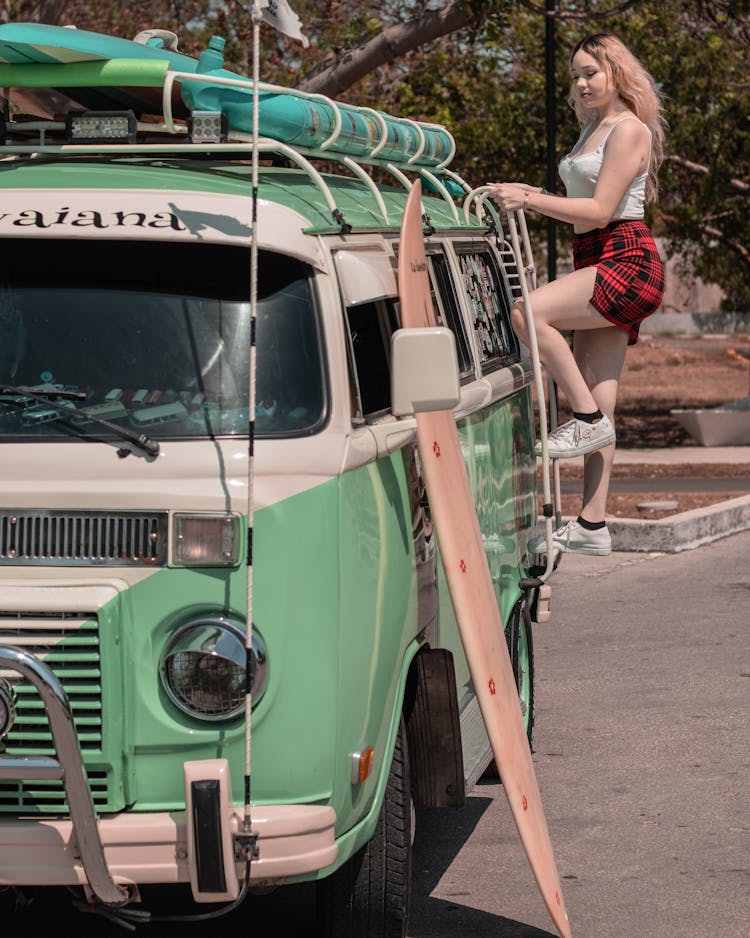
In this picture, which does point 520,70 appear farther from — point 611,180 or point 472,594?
point 472,594

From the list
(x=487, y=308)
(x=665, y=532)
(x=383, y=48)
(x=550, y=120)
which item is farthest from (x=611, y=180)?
(x=550, y=120)

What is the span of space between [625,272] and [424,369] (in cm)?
246

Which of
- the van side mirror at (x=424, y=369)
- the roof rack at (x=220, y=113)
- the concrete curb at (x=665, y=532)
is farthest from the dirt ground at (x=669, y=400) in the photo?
the van side mirror at (x=424, y=369)

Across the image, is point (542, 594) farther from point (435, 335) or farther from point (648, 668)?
point (435, 335)

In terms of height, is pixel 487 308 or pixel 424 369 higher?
pixel 424 369

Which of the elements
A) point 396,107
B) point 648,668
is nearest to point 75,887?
point 648,668

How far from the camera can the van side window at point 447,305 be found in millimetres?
5516

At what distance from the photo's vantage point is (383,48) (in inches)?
512

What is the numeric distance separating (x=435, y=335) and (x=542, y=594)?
2870 mm

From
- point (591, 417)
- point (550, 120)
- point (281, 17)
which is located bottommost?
point (591, 417)

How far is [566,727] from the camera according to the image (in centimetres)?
739

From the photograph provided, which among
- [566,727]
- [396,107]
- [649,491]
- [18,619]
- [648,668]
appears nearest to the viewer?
[18,619]

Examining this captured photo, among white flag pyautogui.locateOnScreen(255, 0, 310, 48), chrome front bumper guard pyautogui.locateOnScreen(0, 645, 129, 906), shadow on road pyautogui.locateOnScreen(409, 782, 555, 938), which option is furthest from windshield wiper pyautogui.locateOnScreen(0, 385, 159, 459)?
shadow on road pyautogui.locateOnScreen(409, 782, 555, 938)

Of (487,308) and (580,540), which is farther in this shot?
(580,540)
